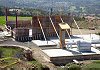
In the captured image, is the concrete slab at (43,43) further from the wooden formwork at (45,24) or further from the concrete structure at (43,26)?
the wooden formwork at (45,24)

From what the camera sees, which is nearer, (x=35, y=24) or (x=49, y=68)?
(x=49, y=68)

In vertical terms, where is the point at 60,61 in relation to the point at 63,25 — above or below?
below

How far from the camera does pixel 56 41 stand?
146 feet

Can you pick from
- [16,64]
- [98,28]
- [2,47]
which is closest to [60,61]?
[16,64]

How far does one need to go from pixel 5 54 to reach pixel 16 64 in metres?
6.25

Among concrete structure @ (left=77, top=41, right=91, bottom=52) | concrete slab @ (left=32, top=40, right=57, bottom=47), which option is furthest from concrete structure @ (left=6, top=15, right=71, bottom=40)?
concrete structure @ (left=77, top=41, right=91, bottom=52)

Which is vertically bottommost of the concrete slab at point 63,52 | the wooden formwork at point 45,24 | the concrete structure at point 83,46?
the concrete slab at point 63,52

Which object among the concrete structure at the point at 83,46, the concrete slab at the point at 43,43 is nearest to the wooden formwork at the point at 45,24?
the concrete slab at the point at 43,43

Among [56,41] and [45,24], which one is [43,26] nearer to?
[45,24]

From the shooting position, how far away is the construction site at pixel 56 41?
36156 millimetres

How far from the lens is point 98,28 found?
212 ft

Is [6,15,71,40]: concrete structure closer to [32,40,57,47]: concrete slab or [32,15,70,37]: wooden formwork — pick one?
[32,15,70,37]: wooden formwork

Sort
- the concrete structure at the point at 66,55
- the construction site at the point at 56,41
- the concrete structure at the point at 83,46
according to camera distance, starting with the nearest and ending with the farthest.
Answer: the concrete structure at the point at 66,55 → the construction site at the point at 56,41 → the concrete structure at the point at 83,46

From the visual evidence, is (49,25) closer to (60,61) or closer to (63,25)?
(63,25)
